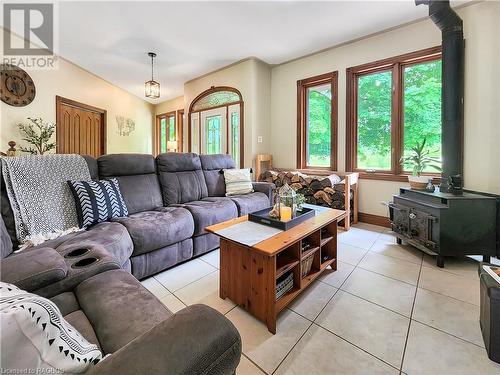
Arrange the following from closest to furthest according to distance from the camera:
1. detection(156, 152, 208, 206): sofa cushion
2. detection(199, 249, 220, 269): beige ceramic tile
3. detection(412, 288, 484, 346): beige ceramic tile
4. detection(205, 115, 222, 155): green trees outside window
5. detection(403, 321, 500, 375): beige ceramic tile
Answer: detection(403, 321, 500, 375): beige ceramic tile → detection(412, 288, 484, 346): beige ceramic tile → detection(199, 249, 220, 269): beige ceramic tile → detection(156, 152, 208, 206): sofa cushion → detection(205, 115, 222, 155): green trees outside window

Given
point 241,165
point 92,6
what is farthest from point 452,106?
point 92,6

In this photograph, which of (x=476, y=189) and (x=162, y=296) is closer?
(x=162, y=296)

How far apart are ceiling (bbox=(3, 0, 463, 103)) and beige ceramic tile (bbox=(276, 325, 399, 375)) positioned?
10.4 ft

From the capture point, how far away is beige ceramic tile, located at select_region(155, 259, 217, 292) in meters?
1.94

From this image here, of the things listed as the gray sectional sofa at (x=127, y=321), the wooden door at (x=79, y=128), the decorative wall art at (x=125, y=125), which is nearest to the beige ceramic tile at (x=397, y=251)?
the gray sectional sofa at (x=127, y=321)

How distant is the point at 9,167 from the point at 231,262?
171 centimetres

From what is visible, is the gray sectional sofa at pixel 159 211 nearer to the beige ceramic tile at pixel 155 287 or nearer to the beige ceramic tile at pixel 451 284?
the beige ceramic tile at pixel 155 287

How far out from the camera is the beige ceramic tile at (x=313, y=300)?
1583 millimetres

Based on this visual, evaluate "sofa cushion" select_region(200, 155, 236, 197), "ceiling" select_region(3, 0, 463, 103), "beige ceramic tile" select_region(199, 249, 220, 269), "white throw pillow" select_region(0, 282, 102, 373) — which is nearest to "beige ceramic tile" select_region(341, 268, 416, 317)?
"beige ceramic tile" select_region(199, 249, 220, 269)

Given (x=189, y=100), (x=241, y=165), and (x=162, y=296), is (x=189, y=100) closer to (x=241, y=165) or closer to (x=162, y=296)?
(x=241, y=165)

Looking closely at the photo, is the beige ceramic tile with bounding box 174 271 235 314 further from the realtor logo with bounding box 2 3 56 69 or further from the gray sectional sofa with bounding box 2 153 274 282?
the realtor logo with bounding box 2 3 56 69

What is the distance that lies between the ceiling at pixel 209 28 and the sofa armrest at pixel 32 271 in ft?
9.33

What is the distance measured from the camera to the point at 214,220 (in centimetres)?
242

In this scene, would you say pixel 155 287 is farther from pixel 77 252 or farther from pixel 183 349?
pixel 183 349
